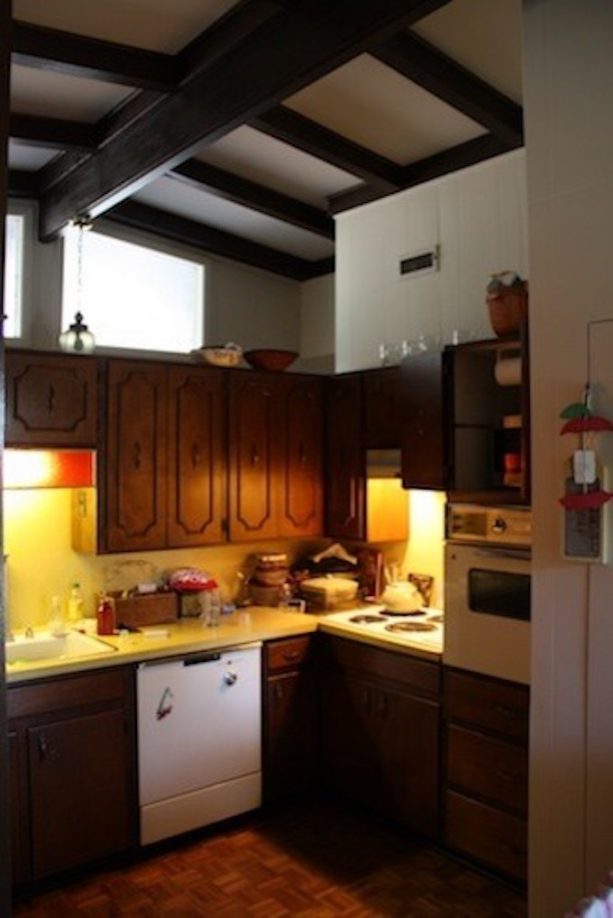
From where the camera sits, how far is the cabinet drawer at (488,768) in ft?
9.43

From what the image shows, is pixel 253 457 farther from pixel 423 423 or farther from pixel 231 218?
pixel 231 218

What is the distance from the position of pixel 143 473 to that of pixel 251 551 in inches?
38.7

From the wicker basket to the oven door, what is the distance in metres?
0.86

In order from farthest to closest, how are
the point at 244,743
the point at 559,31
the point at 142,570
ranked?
1. the point at 142,570
2. the point at 244,743
3. the point at 559,31

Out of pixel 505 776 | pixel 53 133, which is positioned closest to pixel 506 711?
pixel 505 776

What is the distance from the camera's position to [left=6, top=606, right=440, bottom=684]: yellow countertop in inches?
116

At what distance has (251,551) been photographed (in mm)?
4242

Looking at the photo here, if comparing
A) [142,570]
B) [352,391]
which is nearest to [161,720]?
[142,570]

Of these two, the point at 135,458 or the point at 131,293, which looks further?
the point at 131,293

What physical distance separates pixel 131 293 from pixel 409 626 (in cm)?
247

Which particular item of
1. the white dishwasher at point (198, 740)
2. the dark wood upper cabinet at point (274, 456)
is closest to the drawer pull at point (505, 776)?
the white dishwasher at point (198, 740)

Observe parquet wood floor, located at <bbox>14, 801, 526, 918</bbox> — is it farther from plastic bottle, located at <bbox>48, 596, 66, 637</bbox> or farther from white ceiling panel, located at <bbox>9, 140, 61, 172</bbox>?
white ceiling panel, located at <bbox>9, 140, 61, 172</bbox>

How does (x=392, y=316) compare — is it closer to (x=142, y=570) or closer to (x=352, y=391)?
(x=352, y=391)

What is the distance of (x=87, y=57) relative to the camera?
107 inches
